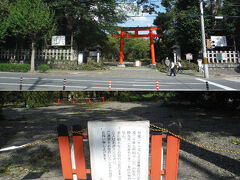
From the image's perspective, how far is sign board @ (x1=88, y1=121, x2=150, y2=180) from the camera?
10.4 ft

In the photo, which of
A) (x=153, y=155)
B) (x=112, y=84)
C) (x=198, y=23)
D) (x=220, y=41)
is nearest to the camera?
(x=153, y=155)

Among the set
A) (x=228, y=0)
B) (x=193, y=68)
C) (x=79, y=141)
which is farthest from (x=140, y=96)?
(x=79, y=141)

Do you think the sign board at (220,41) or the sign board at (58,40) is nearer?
the sign board at (220,41)

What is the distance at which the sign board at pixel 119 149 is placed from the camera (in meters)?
3.16

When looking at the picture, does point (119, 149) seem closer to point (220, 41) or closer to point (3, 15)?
point (3, 15)

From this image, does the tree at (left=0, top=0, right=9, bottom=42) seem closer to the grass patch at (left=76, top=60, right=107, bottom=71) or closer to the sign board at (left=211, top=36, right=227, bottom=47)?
the grass patch at (left=76, top=60, right=107, bottom=71)

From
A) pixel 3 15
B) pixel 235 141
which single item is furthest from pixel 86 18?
pixel 235 141

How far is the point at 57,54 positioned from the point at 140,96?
11.2 metres

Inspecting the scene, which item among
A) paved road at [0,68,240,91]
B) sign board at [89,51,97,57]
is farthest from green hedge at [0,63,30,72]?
sign board at [89,51,97,57]

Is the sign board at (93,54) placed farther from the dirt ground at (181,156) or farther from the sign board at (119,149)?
the sign board at (119,149)

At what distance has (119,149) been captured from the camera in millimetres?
3205

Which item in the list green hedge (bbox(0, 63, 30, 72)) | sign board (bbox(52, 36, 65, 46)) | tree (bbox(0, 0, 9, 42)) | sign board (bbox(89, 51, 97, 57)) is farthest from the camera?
sign board (bbox(89, 51, 97, 57))

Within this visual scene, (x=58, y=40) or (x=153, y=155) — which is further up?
(x=58, y=40)

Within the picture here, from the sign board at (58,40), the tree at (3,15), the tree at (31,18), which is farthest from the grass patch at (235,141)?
the tree at (3,15)
